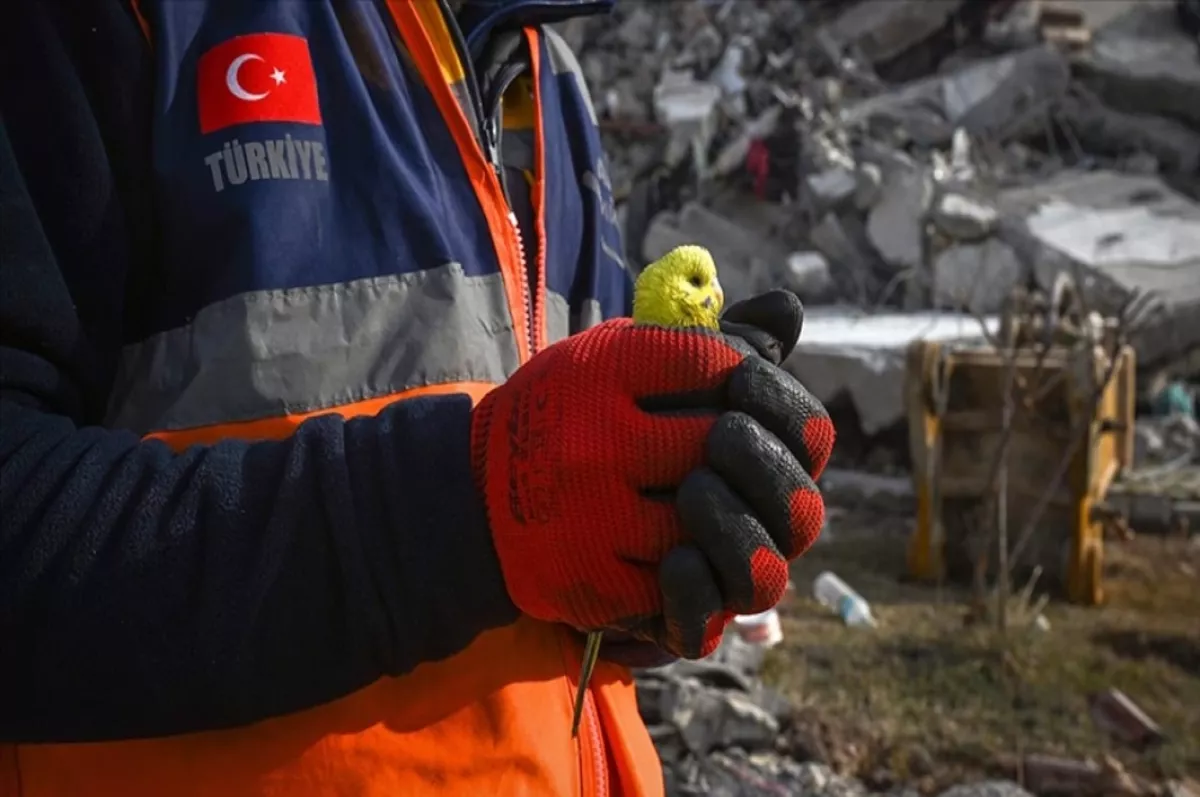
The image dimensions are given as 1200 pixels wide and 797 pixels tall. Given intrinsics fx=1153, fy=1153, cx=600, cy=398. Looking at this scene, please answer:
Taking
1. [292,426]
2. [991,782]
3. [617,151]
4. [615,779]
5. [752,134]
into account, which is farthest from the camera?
[617,151]

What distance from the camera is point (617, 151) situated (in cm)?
1451

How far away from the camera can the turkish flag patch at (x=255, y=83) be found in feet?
3.79

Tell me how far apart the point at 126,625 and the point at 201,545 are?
8 centimetres

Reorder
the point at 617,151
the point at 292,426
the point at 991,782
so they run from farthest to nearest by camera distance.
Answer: the point at 617,151 < the point at 991,782 < the point at 292,426

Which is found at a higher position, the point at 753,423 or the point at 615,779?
the point at 753,423

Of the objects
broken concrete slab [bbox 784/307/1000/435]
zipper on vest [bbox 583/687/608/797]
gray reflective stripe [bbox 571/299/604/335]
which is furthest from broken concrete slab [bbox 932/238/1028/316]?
zipper on vest [bbox 583/687/608/797]

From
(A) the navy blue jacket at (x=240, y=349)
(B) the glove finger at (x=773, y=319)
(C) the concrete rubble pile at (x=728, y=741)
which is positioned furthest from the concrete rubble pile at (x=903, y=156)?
(B) the glove finger at (x=773, y=319)

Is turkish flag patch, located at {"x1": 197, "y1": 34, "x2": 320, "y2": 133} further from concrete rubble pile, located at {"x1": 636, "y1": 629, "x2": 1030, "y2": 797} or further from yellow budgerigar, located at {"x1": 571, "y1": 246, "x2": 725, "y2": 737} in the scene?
concrete rubble pile, located at {"x1": 636, "y1": 629, "x2": 1030, "y2": 797}

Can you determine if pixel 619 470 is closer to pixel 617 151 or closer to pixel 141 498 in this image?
pixel 141 498

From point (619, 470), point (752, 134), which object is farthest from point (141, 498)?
point (752, 134)

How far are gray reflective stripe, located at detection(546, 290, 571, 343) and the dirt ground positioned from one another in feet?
9.40

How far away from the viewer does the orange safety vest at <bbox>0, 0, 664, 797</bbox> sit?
103 centimetres

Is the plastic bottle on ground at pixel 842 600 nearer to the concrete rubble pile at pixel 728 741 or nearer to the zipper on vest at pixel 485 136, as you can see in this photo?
the concrete rubble pile at pixel 728 741

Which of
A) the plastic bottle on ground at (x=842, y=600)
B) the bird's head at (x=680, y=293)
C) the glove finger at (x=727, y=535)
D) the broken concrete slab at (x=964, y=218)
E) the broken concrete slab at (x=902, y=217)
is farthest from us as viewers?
the broken concrete slab at (x=902, y=217)
